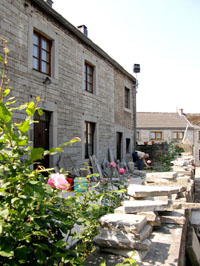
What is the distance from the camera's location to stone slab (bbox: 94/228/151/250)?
1.83 meters

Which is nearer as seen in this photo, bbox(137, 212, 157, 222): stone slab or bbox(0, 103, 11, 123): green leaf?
bbox(0, 103, 11, 123): green leaf

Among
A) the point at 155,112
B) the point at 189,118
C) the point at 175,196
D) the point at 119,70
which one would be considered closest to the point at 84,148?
the point at 119,70

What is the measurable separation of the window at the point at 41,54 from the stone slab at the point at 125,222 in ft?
20.4

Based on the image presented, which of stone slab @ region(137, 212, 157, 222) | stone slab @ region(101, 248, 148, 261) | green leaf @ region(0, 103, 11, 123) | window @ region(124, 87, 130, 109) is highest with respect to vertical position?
window @ region(124, 87, 130, 109)

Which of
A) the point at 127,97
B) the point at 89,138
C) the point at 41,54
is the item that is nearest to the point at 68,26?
the point at 41,54

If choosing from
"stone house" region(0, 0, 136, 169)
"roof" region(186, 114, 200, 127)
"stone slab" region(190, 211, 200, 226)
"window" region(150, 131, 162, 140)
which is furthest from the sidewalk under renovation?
"roof" region(186, 114, 200, 127)

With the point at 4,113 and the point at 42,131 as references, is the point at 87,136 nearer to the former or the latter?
the point at 42,131

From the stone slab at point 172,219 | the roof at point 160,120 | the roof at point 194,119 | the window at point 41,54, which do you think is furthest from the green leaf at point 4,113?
the roof at point 194,119

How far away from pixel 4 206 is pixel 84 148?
27.7 ft

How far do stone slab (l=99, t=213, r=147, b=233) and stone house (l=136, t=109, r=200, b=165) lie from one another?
97.5ft

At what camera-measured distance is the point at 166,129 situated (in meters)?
32.4

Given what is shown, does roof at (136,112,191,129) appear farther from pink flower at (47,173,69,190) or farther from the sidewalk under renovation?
pink flower at (47,173,69,190)

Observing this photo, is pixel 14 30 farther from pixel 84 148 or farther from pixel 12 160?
pixel 12 160

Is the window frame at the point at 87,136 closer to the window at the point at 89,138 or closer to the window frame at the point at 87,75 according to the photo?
the window at the point at 89,138
